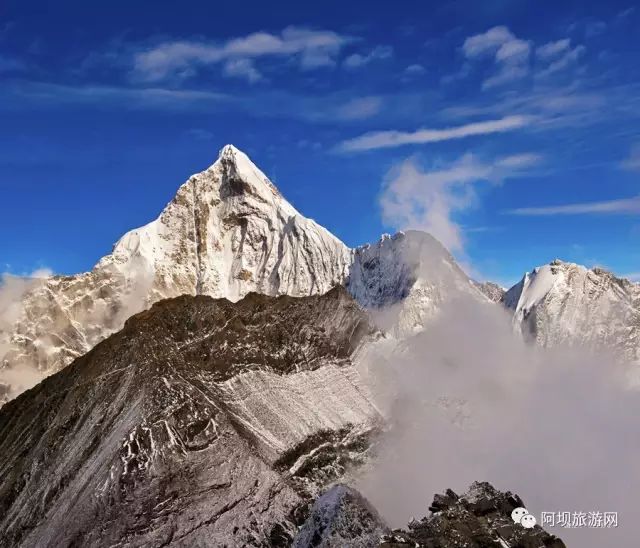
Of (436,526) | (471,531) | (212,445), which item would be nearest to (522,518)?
(471,531)

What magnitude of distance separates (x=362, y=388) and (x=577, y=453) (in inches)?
1012

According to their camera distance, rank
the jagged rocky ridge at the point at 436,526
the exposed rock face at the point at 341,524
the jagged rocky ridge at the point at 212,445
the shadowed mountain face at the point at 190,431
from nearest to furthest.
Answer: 1. the jagged rocky ridge at the point at 436,526
2. the exposed rock face at the point at 341,524
3. the jagged rocky ridge at the point at 212,445
4. the shadowed mountain face at the point at 190,431

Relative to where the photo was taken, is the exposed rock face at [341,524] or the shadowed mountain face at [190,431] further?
the shadowed mountain face at [190,431]

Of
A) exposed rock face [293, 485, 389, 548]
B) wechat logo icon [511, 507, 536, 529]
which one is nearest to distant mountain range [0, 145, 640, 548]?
exposed rock face [293, 485, 389, 548]

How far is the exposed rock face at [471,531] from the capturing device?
143ft

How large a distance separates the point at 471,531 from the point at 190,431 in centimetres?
2909

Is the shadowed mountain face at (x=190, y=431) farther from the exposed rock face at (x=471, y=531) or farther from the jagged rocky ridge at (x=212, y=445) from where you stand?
the exposed rock face at (x=471, y=531)

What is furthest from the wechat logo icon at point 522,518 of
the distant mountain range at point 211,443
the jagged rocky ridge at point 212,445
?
the distant mountain range at point 211,443

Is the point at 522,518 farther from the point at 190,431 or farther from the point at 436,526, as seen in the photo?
the point at 190,431

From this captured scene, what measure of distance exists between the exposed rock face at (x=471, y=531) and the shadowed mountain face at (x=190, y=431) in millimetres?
Result: 16526

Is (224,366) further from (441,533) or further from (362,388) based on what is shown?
(441,533)

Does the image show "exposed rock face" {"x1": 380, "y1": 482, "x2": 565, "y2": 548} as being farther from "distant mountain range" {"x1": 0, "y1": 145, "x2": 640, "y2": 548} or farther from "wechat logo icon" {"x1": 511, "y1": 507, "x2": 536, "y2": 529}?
"wechat logo icon" {"x1": 511, "y1": 507, "x2": 536, "y2": 529}

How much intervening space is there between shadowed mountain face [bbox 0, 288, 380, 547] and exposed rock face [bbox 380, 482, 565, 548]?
16.5 m

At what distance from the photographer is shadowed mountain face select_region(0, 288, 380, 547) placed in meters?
59.2
